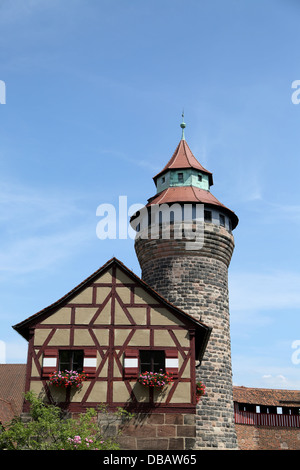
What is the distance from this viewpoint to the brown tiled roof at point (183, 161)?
27.2 meters

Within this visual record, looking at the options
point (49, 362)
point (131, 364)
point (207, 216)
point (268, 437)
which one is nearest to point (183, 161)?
point (207, 216)

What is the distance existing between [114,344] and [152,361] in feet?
3.59

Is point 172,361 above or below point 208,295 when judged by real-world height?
below

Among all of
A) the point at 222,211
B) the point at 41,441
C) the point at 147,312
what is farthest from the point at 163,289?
the point at 41,441

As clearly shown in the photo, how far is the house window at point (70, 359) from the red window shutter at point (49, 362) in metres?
0.26

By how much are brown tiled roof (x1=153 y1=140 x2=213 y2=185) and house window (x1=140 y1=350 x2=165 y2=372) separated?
13249 mm

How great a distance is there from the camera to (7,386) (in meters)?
32.3

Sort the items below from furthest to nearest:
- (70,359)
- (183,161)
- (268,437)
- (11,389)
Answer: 1. (268,437)
2. (11,389)
3. (183,161)
4. (70,359)

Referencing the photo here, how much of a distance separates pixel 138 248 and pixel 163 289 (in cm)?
291

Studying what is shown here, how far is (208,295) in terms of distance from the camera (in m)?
23.2

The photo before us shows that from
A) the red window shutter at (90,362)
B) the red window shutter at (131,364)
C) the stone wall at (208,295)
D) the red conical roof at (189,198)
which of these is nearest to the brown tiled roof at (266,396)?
the stone wall at (208,295)

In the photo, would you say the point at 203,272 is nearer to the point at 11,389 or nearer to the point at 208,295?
the point at 208,295
